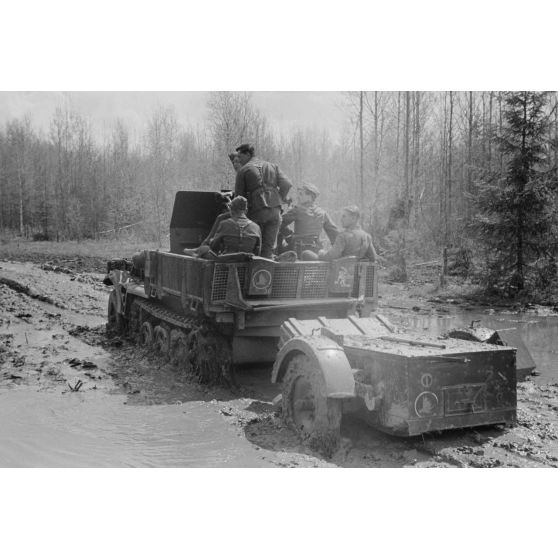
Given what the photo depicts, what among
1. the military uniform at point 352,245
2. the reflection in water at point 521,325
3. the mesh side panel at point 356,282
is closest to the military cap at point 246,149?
the military uniform at point 352,245

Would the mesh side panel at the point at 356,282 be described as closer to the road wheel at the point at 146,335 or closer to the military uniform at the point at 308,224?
the military uniform at the point at 308,224

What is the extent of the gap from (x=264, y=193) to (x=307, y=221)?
62cm

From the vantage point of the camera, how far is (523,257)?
1544cm

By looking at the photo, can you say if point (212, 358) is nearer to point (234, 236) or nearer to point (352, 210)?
point (234, 236)

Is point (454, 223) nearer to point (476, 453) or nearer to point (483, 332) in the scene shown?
point (483, 332)

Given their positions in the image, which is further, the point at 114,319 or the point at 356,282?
the point at 114,319

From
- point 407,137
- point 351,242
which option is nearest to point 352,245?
point 351,242

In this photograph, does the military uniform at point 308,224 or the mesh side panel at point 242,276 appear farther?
the military uniform at point 308,224

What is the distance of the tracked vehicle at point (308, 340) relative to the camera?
4.94 meters

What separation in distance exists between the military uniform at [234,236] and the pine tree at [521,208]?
9063 millimetres

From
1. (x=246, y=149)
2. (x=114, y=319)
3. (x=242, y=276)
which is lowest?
(x=114, y=319)

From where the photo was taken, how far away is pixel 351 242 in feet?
24.5

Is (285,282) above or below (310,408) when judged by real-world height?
above

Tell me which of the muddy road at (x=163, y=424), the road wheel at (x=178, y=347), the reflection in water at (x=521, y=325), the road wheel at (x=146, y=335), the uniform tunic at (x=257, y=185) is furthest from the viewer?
the reflection in water at (x=521, y=325)
